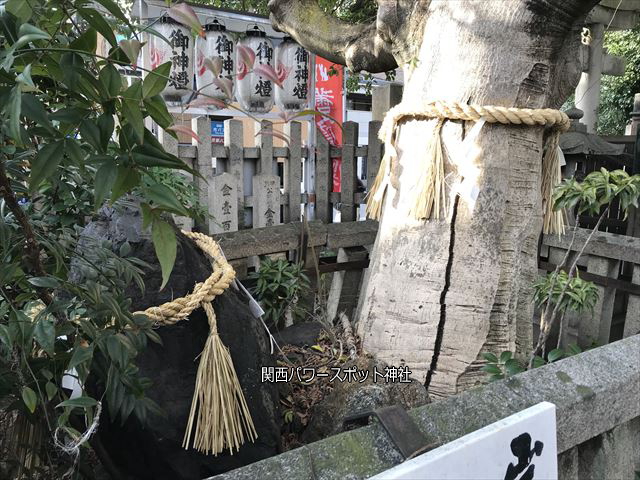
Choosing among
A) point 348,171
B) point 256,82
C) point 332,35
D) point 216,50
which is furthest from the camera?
point 256,82

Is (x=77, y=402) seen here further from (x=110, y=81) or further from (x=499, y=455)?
(x=499, y=455)

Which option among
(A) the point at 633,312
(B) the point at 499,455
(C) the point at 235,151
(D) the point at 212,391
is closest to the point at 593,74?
(A) the point at 633,312

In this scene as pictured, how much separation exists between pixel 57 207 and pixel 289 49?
3.24 meters

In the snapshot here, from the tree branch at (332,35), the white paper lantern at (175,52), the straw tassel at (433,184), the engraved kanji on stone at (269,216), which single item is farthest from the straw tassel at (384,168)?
the white paper lantern at (175,52)

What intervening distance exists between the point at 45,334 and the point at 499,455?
30.4 inches

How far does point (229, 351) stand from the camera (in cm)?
159

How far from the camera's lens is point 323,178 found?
12.3 feet

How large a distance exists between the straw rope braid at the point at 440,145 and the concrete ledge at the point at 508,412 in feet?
2.83

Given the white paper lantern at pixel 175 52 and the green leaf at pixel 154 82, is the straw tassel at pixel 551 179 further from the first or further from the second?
the white paper lantern at pixel 175 52

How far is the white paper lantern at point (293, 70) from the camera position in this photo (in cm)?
447

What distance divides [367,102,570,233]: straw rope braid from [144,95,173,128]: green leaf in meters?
1.45

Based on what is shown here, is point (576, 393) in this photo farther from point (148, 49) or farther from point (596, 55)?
point (596, 55)

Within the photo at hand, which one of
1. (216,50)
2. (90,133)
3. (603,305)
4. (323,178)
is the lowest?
(603,305)

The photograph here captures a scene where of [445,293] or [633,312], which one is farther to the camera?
[633,312]
